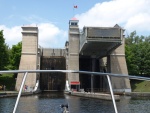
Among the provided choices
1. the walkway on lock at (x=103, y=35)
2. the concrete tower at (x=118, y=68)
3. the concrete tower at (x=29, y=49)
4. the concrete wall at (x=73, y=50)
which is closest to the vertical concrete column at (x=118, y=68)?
the concrete tower at (x=118, y=68)

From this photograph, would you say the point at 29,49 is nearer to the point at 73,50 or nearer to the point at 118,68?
the point at 73,50

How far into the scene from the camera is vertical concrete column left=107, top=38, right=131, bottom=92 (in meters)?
54.9

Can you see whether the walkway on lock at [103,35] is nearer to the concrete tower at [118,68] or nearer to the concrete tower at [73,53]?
the concrete tower at [73,53]

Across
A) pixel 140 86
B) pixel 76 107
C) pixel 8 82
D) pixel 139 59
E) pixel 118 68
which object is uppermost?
pixel 139 59

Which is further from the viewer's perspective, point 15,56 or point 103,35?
point 15,56

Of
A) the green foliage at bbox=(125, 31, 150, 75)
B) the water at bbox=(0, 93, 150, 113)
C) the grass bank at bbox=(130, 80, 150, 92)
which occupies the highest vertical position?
the green foliage at bbox=(125, 31, 150, 75)

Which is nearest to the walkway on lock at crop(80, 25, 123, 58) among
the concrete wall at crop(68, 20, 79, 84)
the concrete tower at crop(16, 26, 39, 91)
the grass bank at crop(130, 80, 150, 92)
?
the concrete wall at crop(68, 20, 79, 84)

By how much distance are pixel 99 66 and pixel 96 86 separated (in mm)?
4999

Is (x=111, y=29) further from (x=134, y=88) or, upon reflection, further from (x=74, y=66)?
(x=134, y=88)

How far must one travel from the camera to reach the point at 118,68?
56.0 meters

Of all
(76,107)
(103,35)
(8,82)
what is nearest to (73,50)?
(103,35)

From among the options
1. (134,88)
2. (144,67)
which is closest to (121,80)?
(134,88)

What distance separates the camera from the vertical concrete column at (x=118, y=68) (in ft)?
180

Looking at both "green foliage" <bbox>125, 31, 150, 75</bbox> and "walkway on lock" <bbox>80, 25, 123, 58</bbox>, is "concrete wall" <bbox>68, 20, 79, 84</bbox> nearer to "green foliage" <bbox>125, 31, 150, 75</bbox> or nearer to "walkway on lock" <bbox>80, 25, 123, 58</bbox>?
"walkway on lock" <bbox>80, 25, 123, 58</bbox>
